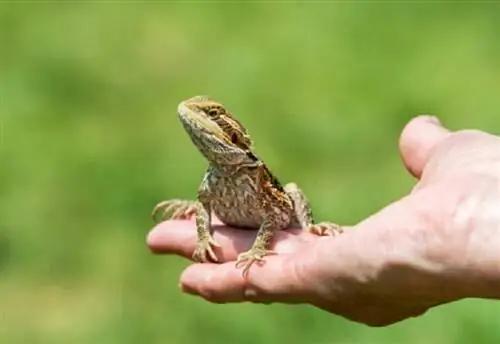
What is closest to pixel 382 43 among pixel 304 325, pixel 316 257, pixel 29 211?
pixel 29 211

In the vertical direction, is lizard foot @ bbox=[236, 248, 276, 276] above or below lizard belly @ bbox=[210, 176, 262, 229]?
below

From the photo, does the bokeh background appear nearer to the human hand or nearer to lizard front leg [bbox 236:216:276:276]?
lizard front leg [bbox 236:216:276:276]

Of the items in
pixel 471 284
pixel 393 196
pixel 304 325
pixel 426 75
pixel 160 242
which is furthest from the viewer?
pixel 426 75

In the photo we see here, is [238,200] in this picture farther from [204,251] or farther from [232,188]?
[204,251]

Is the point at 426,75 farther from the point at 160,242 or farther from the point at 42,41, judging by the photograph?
the point at 160,242

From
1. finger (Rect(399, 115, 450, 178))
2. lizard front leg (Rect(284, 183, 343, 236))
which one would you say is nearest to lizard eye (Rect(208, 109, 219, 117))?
lizard front leg (Rect(284, 183, 343, 236))

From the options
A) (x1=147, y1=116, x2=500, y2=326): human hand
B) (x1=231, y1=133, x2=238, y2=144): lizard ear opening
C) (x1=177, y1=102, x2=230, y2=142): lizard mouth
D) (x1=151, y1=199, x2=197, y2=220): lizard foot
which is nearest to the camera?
(x1=147, y1=116, x2=500, y2=326): human hand

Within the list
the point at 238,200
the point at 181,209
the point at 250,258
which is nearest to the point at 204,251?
the point at 238,200

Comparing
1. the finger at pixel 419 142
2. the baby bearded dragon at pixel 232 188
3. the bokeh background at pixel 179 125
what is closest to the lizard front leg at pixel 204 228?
the baby bearded dragon at pixel 232 188
